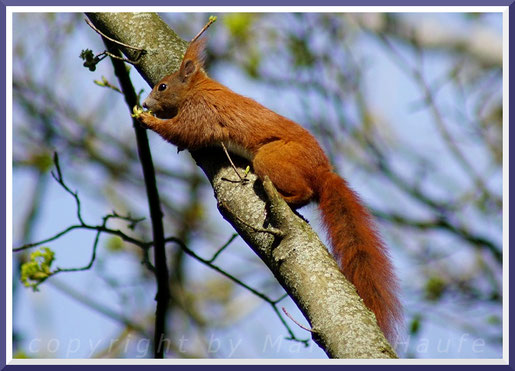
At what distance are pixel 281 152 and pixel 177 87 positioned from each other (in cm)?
91

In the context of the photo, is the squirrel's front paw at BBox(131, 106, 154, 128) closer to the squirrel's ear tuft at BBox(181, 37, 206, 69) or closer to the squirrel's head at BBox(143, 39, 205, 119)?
the squirrel's head at BBox(143, 39, 205, 119)

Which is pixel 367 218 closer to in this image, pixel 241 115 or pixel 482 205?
pixel 241 115

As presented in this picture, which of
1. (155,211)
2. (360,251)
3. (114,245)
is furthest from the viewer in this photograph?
(114,245)

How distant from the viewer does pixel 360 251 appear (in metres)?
3.40

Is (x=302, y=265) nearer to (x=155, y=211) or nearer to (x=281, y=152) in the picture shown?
(x=281, y=152)

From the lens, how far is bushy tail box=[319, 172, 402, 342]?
3.16 metres

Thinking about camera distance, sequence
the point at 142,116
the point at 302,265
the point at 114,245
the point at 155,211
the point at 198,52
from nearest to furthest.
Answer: the point at 302,265, the point at 155,211, the point at 142,116, the point at 198,52, the point at 114,245

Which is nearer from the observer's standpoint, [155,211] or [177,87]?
[155,211]

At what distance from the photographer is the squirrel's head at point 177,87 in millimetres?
4277

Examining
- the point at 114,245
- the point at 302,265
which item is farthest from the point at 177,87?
the point at 114,245

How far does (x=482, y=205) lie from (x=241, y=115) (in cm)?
388

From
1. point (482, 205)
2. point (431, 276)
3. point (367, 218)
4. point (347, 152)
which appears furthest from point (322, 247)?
point (347, 152)

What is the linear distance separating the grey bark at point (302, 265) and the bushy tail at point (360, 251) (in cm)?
50

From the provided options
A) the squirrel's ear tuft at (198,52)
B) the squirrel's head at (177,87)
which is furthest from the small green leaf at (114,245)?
the squirrel's ear tuft at (198,52)
